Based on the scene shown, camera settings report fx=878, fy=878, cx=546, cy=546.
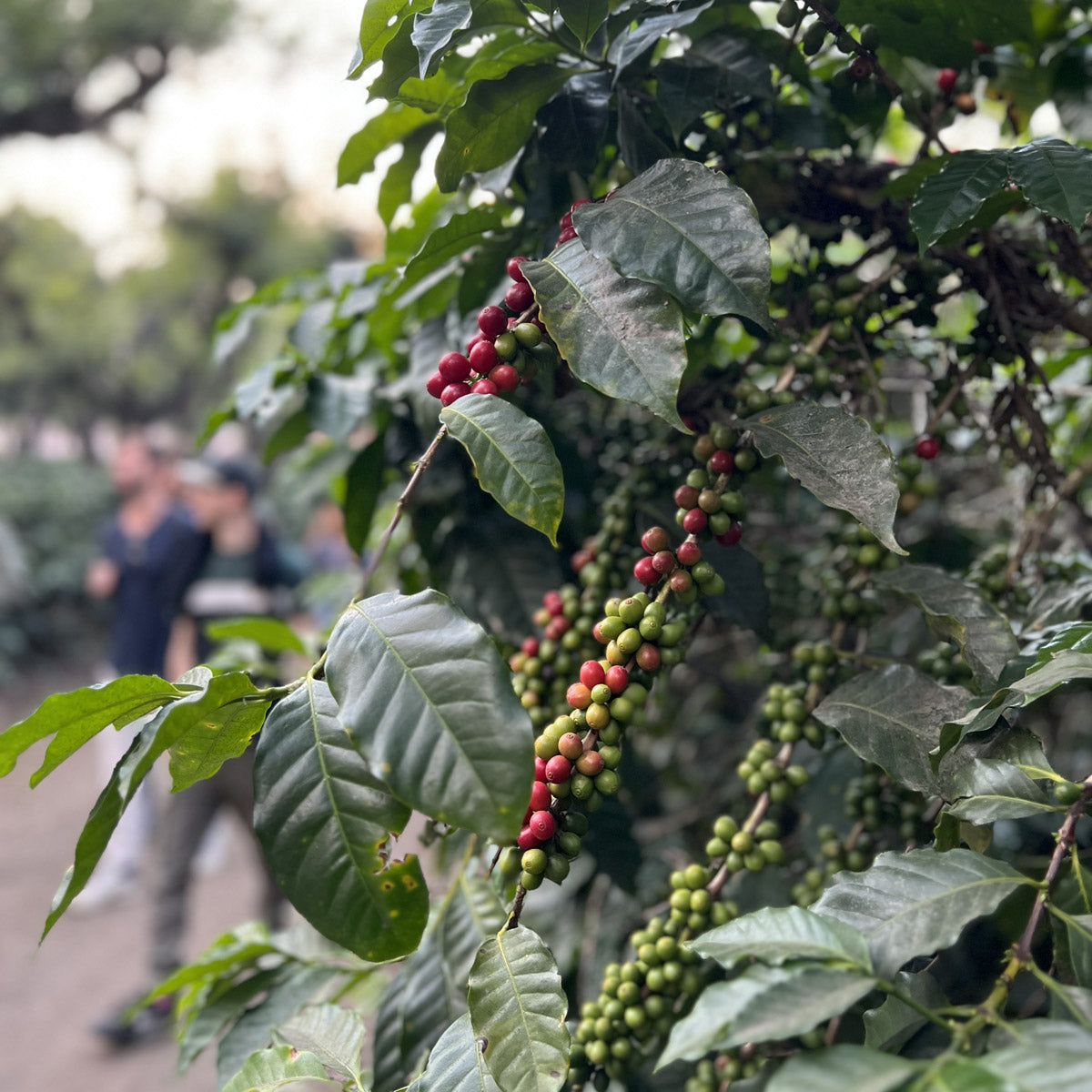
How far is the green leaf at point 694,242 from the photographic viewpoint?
678 mm

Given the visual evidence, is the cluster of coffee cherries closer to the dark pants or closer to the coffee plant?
the coffee plant

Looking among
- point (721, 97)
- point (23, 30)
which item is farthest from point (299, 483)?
point (23, 30)

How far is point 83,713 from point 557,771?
0.36 metres

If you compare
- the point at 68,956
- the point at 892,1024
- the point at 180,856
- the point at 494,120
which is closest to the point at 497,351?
the point at 494,120

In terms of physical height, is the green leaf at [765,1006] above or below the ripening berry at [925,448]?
below

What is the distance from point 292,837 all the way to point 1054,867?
0.54 metres

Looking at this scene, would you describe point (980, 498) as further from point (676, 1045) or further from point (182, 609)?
point (182, 609)

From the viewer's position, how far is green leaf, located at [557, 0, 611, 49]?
77 cm

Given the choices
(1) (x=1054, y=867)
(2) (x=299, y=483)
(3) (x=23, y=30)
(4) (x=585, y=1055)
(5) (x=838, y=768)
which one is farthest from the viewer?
(3) (x=23, y=30)

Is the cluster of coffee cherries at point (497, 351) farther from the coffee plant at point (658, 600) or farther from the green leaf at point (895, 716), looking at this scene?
the green leaf at point (895, 716)

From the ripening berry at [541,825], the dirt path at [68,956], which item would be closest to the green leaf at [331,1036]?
the ripening berry at [541,825]

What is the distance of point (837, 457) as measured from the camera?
715 millimetres

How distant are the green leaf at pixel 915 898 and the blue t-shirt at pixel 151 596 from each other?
344 cm

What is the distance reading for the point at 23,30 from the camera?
9.47 meters
